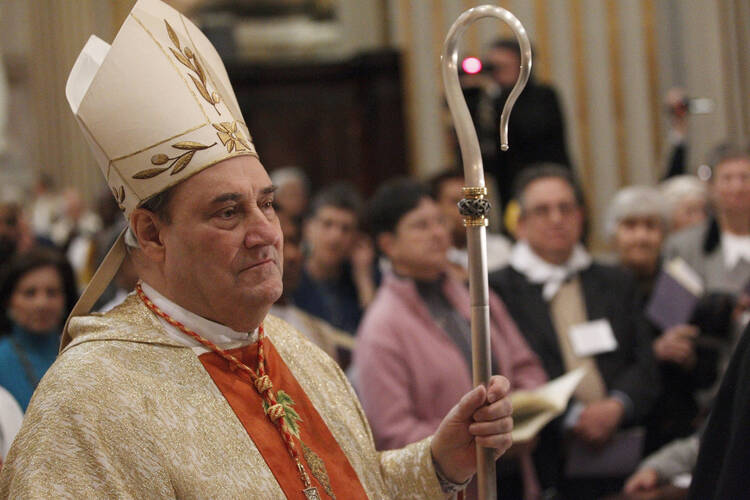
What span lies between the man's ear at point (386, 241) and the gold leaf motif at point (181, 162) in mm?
1987

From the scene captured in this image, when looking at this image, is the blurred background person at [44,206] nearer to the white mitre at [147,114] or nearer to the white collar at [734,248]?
the white collar at [734,248]

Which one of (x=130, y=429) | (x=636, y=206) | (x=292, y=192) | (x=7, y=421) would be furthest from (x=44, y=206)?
(x=130, y=429)

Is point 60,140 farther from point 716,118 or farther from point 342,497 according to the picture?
point 342,497

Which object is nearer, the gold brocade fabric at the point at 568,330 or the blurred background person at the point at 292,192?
the gold brocade fabric at the point at 568,330

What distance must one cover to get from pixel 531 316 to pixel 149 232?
2459mm

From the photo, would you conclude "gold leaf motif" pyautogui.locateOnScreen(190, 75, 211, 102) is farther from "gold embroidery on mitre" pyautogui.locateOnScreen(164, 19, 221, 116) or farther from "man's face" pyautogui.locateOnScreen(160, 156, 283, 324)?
"man's face" pyautogui.locateOnScreen(160, 156, 283, 324)

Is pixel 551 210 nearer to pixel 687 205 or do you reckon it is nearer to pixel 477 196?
pixel 687 205

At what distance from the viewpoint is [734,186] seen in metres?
4.88

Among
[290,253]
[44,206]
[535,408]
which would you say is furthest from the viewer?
[44,206]

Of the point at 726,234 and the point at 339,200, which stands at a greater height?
the point at 339,200

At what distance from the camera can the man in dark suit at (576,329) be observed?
13.3ft

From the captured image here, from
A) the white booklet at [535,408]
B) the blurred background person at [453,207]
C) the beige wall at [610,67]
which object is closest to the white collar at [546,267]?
the blurred background person at [453,207]

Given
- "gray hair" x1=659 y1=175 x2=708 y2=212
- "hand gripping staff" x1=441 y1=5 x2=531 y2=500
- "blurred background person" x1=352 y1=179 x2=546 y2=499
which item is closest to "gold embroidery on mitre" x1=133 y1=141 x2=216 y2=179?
"hand gripping staff" x1=441 y1=5 x2=531 y2=500

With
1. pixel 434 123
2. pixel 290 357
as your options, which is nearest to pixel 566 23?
pixel 434 123
